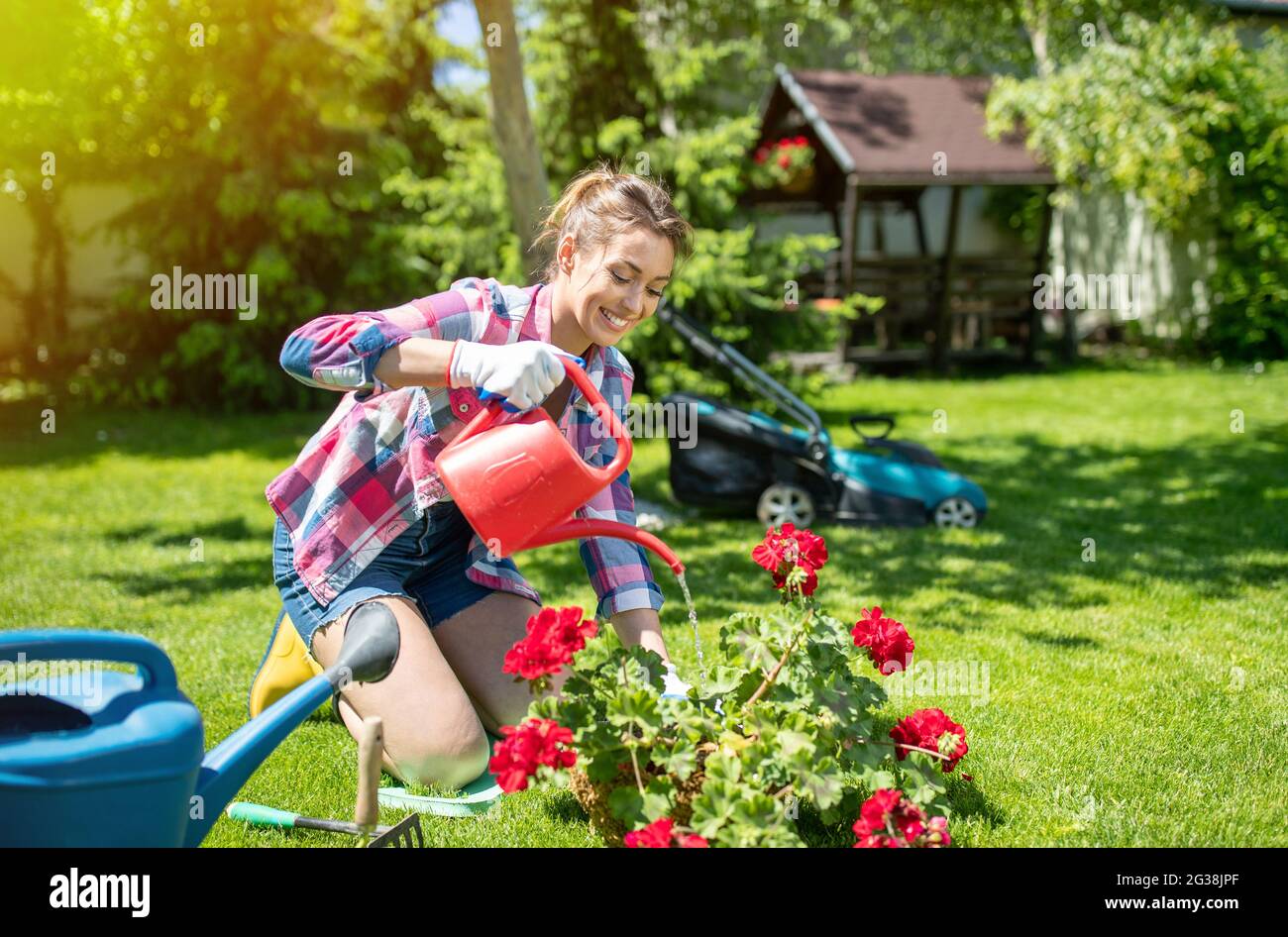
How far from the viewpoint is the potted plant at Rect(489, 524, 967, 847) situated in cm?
196

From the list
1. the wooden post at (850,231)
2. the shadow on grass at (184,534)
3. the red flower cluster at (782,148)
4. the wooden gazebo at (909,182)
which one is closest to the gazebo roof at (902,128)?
the wooden gazebo at (909,182)

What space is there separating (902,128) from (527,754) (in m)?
12.1

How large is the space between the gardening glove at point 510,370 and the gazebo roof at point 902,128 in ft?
33.7

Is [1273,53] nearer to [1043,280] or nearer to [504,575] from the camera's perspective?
[1043,280]

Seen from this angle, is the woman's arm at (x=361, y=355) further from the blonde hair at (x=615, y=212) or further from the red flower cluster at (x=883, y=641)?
the red flower cluster at (x=883, y=641)

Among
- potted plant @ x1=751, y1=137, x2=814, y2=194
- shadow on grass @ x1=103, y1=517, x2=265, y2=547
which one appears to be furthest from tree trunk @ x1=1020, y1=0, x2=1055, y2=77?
shadow on grass @ x1=103, y1=517, x2=265, y2=547

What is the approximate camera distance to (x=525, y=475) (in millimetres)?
2170

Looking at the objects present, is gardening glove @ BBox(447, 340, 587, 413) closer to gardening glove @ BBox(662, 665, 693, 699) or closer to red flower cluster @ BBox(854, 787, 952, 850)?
gardening glove @ BBox(662, 665, 693, 699)

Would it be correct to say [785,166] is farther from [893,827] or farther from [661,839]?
[661,839]

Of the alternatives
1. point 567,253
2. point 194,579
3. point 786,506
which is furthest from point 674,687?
point 786,506

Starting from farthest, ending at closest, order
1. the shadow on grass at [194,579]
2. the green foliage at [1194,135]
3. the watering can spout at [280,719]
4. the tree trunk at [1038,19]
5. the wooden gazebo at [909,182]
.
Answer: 1. the tree trunk at [1038,19]
2. the wooden gazebo at [909,182]
3. the green foliage at [1194,135]
4. the shadow on grass at [194,579]
5. the watering can spout at [280,719]

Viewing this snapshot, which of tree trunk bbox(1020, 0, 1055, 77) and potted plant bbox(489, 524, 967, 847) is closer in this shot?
potted plant bbox(489, 524, 967, 847)

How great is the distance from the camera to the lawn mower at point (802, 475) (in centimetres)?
532
